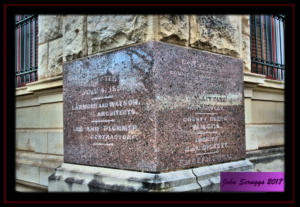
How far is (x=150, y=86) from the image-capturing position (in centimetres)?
288

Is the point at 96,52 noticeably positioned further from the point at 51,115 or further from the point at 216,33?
the point at 51,115

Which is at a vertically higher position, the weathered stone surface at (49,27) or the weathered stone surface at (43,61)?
the weathered stone surface at (49,27)

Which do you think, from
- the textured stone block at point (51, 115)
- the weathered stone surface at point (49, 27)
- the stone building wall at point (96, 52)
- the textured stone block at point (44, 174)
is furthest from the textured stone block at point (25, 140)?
the weathered stone surface at point (49, 27)

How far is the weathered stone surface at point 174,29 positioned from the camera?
10.0 ft

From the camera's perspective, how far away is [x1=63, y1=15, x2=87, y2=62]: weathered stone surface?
3781 millimetres

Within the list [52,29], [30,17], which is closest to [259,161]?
[52,29]

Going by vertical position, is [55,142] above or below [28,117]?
below

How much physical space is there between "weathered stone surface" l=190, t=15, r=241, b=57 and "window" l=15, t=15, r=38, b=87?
3.50 metres

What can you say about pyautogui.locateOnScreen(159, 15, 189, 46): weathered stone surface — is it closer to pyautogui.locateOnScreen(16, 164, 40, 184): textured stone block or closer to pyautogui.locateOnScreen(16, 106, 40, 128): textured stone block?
pyautogui.locateOnScreen(16, 106, 40, 128): textured stone block

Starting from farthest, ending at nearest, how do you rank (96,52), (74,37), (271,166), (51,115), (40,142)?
(40,142) → (271,166) → (51,115) → (74,37) → (96,52)

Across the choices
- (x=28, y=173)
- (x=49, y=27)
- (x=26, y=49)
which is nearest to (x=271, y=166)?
(x=28, y=173)

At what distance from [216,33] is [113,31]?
1.29m

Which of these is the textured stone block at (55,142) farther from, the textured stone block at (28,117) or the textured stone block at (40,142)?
the textured stone block at (28,117)

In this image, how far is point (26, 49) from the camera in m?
6.19
